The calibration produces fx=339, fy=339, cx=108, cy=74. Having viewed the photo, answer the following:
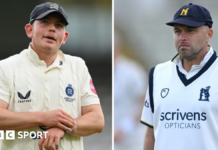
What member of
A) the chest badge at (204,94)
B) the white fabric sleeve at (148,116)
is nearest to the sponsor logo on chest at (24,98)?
the white fabric sleeve at (148,116)

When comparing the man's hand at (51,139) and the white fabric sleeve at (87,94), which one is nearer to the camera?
the man's hand at (51,139)

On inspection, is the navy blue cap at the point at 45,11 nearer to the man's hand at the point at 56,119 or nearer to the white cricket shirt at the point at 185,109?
the man's hand at the point at 56,119

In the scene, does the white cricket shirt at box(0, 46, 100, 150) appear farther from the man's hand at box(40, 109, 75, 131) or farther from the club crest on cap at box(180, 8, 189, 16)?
the club crest on cap at box(180, 8, 189, 16)

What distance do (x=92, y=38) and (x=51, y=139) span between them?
241cm

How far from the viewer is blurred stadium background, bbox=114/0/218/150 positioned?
499 cm

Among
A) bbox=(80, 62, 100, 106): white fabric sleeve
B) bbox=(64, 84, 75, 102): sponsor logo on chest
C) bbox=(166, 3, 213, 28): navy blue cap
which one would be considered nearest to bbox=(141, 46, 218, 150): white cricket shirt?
bbox=(166, 3, 213, 28): navy blue cap

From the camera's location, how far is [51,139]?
2.17 meters

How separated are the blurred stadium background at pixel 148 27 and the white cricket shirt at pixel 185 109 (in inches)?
95.4

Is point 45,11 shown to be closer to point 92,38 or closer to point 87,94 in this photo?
point 87,94

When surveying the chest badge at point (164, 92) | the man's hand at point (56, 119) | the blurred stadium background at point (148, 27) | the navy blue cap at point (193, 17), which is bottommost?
the man's hand at point (56, 119)

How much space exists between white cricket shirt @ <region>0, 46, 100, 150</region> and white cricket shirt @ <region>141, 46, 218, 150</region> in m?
0.48

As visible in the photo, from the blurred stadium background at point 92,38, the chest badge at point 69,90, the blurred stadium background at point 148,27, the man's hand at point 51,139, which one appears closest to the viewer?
the man's hand at point 51,139

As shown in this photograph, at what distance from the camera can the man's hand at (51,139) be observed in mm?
2162

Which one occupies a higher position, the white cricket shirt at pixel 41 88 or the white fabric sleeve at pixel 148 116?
the white cricket shirt at pixel 41 88
